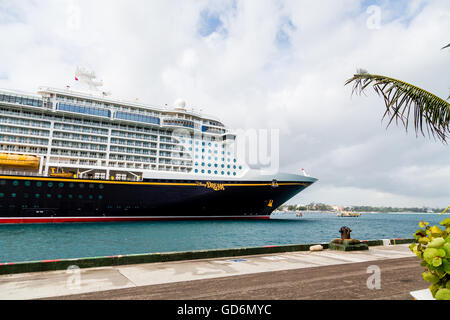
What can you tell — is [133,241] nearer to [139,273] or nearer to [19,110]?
[139,273]

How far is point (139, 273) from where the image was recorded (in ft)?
22.8

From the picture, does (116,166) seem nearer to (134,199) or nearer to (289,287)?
(134,199)

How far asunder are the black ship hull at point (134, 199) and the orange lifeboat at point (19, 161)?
2024 mm

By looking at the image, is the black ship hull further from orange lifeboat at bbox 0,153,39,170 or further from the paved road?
the paved road

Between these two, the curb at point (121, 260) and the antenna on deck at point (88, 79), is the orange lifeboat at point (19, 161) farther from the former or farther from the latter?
the curb at point (121, 260)

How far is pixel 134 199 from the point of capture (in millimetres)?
35125

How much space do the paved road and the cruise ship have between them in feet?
101

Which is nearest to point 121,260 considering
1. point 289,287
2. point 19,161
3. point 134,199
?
point 289,287

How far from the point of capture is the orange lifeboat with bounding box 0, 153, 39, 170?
1218 inches

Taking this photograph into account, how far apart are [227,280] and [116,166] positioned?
35.5 m

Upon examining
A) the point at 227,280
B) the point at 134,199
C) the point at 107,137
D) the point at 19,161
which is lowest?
the point at 227,280

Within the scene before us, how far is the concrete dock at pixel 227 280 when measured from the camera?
5188 mm

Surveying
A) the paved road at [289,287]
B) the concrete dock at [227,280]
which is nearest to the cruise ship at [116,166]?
the concrete dock at [227,280]

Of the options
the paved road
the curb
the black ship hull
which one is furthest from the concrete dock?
the black ship hull
